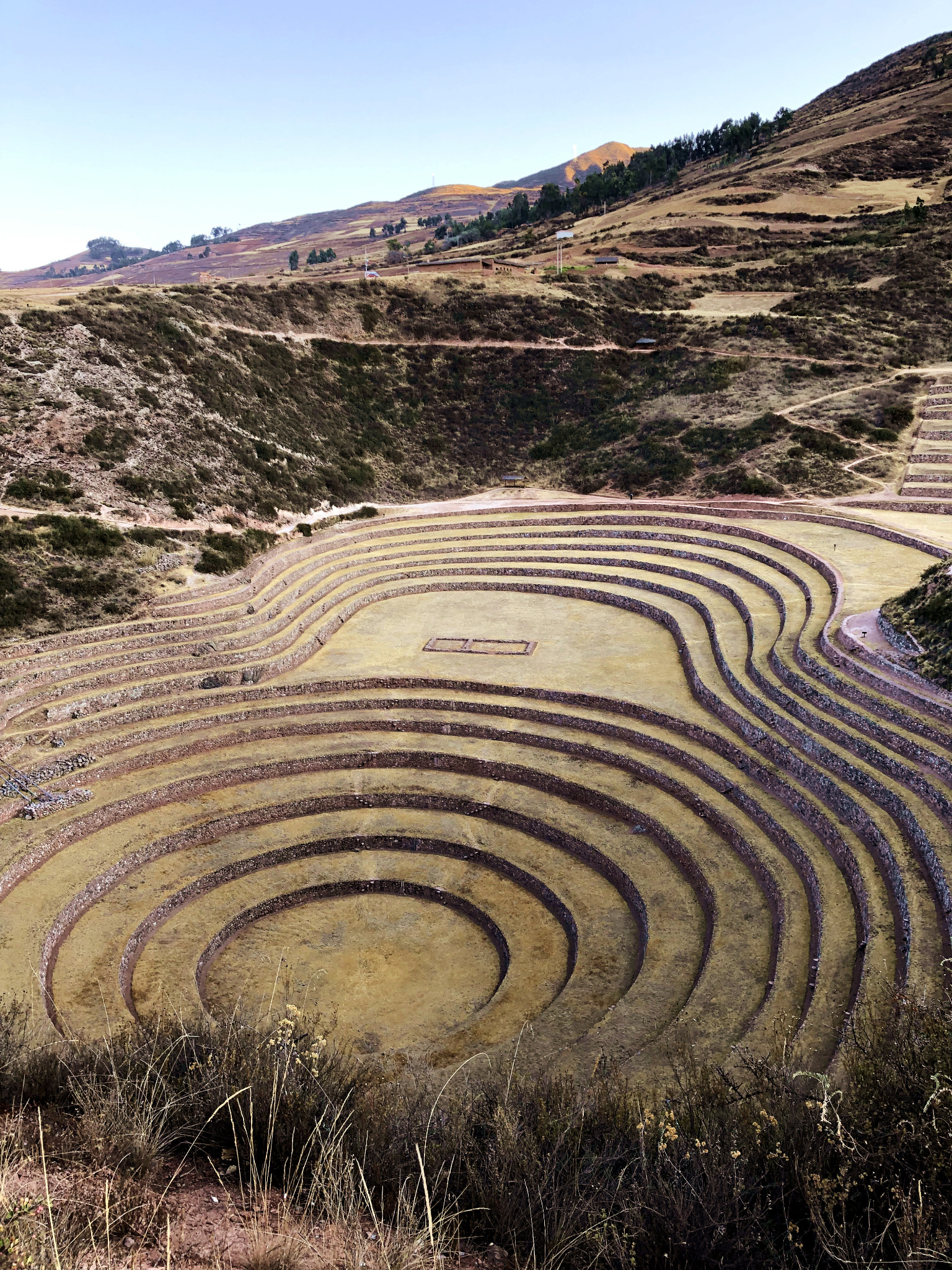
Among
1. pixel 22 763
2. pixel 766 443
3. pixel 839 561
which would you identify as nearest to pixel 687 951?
pixel 22 763

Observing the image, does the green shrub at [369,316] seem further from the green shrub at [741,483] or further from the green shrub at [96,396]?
the green shrub at [741,483]

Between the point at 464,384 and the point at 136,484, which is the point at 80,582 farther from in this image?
the point at 464,384

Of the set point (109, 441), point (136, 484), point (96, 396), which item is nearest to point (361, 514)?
point (136, 484)

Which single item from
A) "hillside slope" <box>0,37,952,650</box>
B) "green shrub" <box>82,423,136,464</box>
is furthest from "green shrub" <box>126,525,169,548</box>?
"green shrub" <box>82,423,136,464</box>

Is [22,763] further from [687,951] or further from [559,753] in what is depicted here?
[687,951]

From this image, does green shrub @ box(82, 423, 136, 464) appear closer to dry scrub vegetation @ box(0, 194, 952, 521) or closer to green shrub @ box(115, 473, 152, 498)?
dry scrub vegetation @ box(0, 194, 952, 521)

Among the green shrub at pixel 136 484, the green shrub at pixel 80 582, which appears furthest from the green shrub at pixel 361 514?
the green shrub at pixel 80 582
